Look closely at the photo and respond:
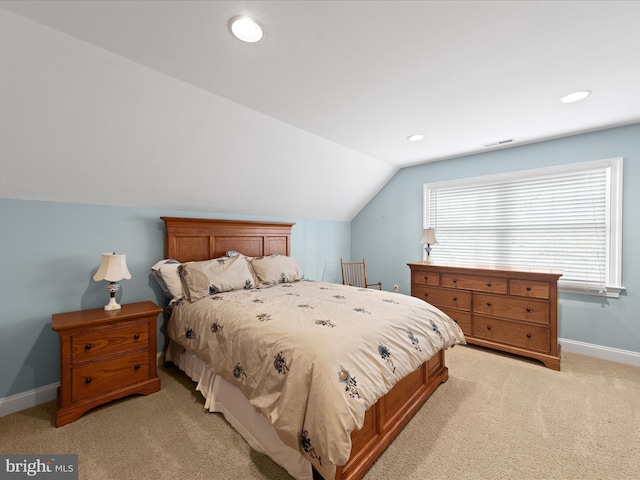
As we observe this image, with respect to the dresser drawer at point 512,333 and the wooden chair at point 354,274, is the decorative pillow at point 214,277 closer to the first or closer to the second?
the wooden chair at point 354,274

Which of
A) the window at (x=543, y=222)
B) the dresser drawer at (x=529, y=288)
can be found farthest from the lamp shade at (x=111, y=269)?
the window at (x=543, y=222)

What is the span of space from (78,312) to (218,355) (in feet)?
4.09

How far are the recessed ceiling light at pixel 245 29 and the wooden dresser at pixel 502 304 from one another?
9.54 feet

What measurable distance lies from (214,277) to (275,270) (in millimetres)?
738

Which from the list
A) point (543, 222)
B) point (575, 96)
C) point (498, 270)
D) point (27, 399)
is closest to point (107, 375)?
point (27, 399)

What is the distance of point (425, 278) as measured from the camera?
348 cm

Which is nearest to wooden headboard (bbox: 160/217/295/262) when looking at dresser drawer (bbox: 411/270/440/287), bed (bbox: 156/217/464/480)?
bed (bbox: 156/217/464/480)

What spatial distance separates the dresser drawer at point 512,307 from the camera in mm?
2744

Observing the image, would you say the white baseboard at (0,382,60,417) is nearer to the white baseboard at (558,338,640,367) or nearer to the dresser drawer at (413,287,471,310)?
the dresser drawer at (413,287,471,310)

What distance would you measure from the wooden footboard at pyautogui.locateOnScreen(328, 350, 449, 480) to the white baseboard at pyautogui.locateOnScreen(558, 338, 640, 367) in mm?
1855

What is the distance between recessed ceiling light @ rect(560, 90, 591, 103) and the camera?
216cm

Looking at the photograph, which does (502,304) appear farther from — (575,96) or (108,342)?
(108,342)

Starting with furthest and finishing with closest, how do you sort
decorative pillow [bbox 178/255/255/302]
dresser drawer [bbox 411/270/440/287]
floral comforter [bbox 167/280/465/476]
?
dresser drawer [bbox 411/270/440/287] < decorative pillow [bbox 178/255/255/302] < floral comforter [bbox 167/280/465/476]

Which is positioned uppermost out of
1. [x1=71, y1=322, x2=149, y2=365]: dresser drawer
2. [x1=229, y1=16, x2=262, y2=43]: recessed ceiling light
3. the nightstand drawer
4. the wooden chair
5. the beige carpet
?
[x1=229, y1=16, x2=262, y2=43]: recessed ceiling light
